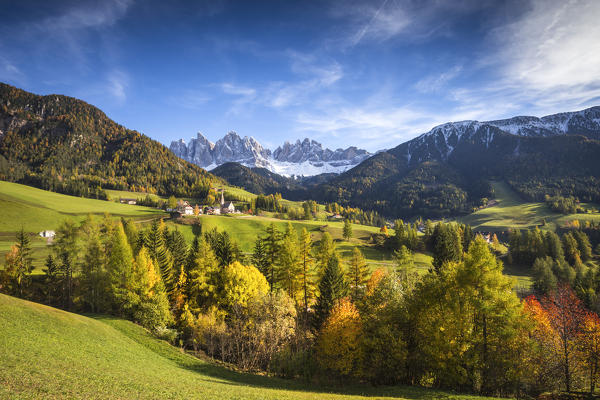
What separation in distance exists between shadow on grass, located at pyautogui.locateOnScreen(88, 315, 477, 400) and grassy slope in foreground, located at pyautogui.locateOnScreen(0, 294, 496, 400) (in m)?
0.09

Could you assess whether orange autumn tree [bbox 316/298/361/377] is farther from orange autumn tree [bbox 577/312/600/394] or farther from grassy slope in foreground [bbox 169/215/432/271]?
grassy slope in foreground [bbox 169/215/432/271]

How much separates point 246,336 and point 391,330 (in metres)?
21.7

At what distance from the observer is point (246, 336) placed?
40.1 m

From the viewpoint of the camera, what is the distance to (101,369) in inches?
808

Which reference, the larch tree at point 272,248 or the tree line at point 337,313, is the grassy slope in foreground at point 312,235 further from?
the larch tree at point 272,248

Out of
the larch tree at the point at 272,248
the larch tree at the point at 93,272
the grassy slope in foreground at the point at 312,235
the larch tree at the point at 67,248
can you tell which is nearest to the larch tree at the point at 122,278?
the larch tree at the point at 93,272

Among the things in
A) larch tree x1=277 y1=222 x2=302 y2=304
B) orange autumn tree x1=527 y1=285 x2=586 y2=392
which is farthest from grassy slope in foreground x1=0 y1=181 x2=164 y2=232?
orange autumn tree x1=527 y1=285 x2=586 y2=392

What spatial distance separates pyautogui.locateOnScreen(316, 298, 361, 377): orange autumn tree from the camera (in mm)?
31953

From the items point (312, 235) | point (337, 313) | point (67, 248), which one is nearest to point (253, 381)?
point (337, 313)

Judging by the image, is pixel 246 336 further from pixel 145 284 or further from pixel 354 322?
pixel 145 284

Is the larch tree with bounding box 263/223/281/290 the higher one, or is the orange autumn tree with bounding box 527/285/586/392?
the larch tree with bounding box 263/223/281/290

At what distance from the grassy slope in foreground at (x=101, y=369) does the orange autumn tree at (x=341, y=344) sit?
8.55 ft

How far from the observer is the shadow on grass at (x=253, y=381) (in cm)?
2534

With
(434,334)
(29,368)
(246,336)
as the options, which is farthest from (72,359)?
(434,334)
